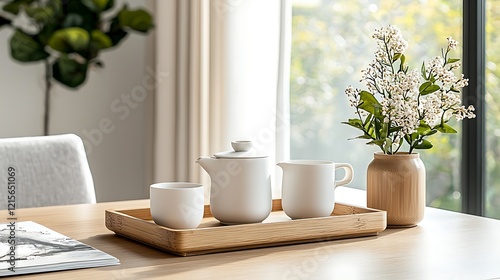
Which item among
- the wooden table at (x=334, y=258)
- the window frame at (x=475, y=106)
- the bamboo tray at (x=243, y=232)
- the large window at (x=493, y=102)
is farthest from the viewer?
the large window at (x=493, y=102)

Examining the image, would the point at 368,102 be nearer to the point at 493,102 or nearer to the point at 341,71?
the point at 493,102

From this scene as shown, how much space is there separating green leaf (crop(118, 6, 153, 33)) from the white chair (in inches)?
68.0

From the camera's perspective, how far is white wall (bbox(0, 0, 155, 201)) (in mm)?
2896

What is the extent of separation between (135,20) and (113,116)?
2.96 meters

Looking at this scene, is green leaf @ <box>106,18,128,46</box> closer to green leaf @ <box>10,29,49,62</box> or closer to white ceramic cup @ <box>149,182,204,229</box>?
green leaf @ <box>10,29,49,62</box>

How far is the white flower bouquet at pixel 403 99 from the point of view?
4.39 feet

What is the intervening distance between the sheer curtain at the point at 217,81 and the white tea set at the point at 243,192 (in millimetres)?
1465

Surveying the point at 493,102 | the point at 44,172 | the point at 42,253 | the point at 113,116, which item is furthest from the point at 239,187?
the point at 493,102

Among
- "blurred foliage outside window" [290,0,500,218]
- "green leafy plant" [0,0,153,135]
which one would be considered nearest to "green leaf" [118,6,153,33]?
"green leafy plant" [0,0,153,135]

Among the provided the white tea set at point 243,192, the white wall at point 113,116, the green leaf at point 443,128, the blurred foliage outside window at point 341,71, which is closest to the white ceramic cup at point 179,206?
the white tea set at point 243,192

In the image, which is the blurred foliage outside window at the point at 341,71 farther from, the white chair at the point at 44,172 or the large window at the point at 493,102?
the white chair at the point at 44,172

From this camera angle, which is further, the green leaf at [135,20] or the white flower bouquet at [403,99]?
the white flower bouquet at [403,99]

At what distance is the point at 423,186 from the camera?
55.4 inches

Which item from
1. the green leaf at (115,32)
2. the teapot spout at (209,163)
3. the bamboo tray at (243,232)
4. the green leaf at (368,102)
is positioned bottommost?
the bamboo tray at (243,232)
